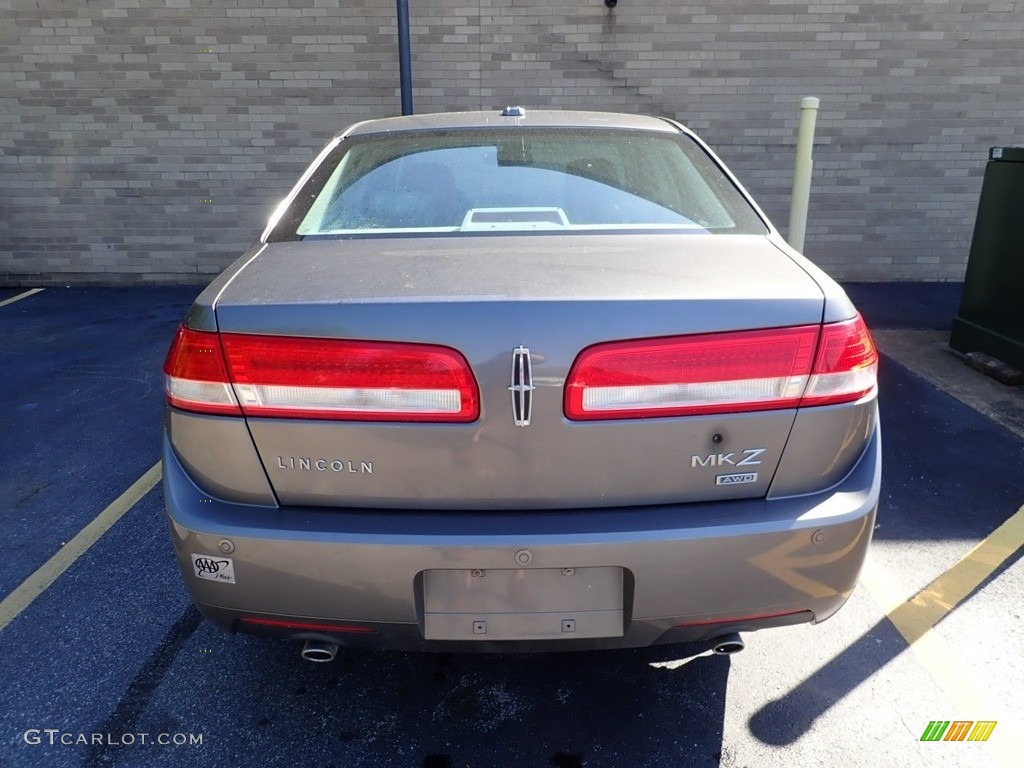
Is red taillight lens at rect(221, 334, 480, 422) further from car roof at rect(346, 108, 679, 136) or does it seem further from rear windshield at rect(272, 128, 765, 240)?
car roof at rect(346, 108, 679, 136)

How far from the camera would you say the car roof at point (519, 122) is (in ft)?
9.17

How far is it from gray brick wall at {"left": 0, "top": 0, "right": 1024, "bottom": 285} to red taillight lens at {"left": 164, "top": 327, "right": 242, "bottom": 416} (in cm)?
656

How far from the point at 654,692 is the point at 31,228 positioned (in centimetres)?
877

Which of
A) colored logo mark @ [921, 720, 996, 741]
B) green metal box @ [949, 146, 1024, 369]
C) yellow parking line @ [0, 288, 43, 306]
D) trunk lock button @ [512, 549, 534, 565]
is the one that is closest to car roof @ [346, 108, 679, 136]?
trunk lock button @ [512, 549, 534, 565]

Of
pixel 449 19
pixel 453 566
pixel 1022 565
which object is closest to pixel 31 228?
pixel 449 19

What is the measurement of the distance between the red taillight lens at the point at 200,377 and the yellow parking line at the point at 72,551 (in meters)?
1.55

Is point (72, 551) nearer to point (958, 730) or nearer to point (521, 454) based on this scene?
point (521, 454)

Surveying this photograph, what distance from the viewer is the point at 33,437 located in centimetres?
421

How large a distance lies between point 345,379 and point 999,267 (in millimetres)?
5180

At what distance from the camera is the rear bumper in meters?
1.65

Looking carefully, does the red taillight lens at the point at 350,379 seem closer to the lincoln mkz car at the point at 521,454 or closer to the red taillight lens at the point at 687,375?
the lincoln mkz car at the point at 521,454

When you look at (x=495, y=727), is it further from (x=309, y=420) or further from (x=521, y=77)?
(x=521, y=77)

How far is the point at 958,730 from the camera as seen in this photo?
210 centimetres

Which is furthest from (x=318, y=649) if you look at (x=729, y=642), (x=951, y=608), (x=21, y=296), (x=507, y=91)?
(x=21, y=296)
